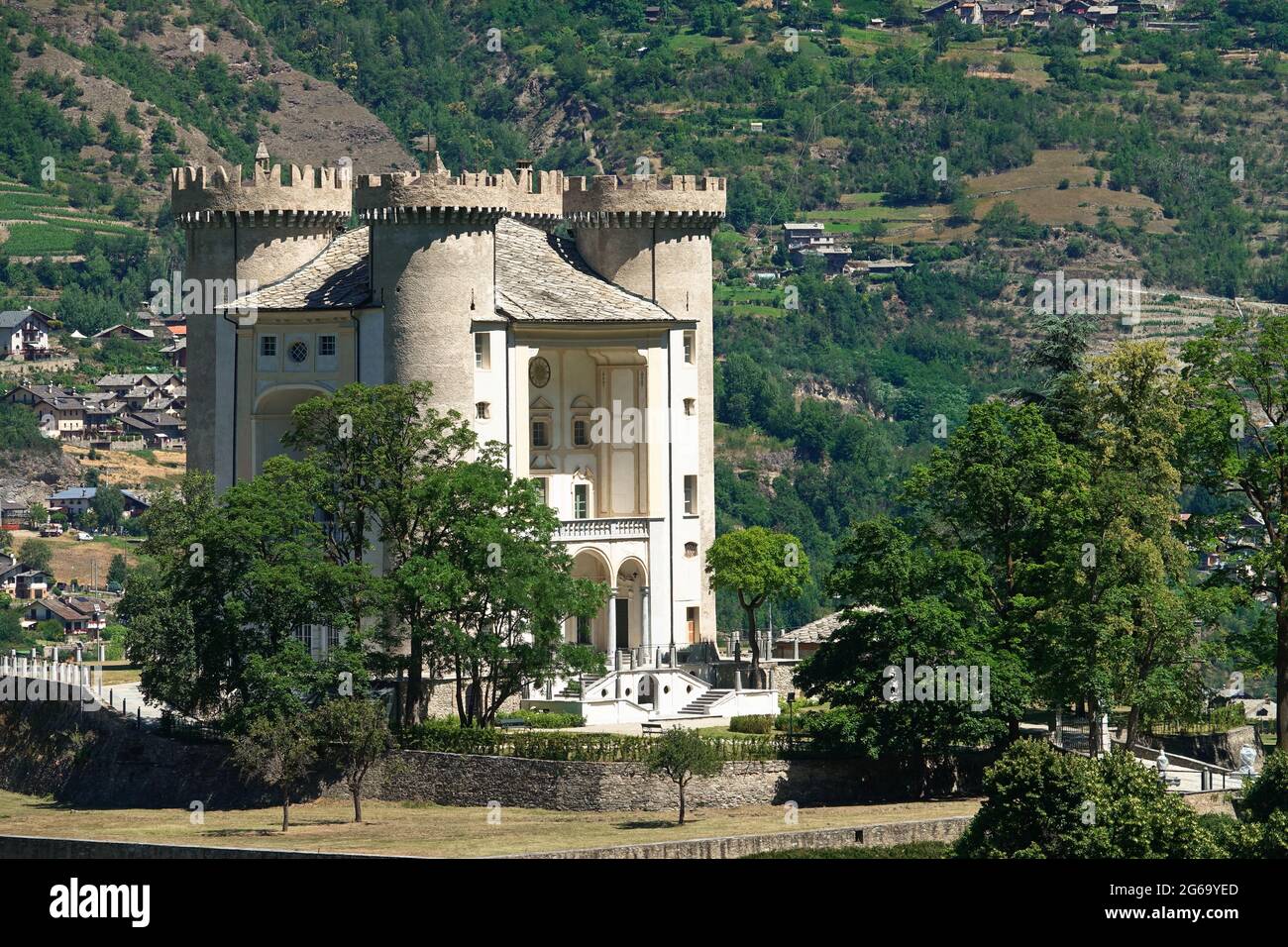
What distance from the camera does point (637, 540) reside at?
350 ft

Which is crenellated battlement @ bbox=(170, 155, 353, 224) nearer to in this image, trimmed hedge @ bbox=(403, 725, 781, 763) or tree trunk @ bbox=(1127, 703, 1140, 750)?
trimmed hedge @ bbox=(403, 725, 781, 763)

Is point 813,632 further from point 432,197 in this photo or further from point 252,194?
point 252,194

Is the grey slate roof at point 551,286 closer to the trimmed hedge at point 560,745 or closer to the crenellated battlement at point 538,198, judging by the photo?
the crenellated battlement at point 538,198

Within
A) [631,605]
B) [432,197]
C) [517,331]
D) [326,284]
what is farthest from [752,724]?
[326,284]

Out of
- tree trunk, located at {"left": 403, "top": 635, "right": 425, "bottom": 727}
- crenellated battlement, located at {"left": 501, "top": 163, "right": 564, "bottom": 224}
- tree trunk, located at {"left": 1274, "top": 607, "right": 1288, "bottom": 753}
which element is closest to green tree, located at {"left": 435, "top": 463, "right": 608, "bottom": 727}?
tree trunk, located at {"left": 403, "top": 635, "right": 425, "bottom": 727}

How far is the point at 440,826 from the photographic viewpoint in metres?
87.0

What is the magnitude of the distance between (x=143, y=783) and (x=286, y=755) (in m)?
9.42

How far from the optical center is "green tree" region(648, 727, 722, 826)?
87500mm

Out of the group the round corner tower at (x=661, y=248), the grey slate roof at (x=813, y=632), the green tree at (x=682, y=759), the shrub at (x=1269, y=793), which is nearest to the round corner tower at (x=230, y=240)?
the round corner tower at (x=661, y=248)

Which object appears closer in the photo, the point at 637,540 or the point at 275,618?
the point at 275,618

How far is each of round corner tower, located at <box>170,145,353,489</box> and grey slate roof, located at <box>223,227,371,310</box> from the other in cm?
83
